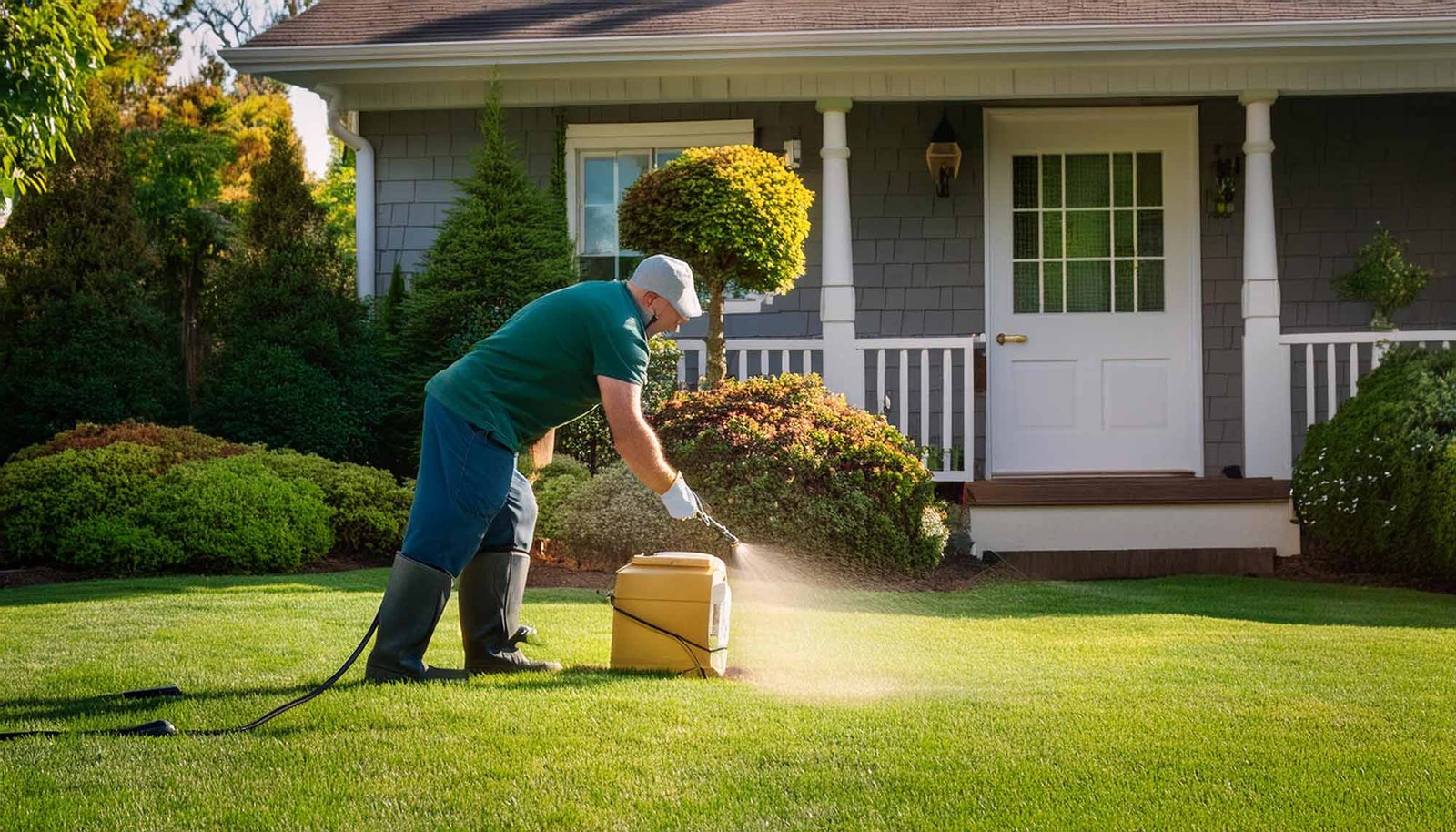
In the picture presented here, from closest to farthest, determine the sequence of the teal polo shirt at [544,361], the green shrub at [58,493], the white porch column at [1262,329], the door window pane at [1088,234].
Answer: the teal polo shirt at [544,361] < the green shrub at [58,493] < the white porch column at [1262,329] < the door window pane at [1088,234]

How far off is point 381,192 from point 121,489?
359 cm

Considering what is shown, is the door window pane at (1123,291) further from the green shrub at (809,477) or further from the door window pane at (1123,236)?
the green shrub at (809,477)

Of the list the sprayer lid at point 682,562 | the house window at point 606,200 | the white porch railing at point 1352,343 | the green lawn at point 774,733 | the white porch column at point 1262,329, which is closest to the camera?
the green lawn at point 774,733

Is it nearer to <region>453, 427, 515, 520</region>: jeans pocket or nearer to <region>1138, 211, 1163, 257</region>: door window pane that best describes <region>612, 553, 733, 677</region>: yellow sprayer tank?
<region>453, 427, 515, 520</region>: jeans pocket

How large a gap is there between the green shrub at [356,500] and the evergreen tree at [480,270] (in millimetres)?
989

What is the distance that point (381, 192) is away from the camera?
11.0m

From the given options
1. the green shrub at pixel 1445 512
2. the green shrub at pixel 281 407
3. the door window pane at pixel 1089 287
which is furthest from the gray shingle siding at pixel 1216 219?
the green shrub at pixel 1445 512

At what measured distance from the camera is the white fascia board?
9.32 m

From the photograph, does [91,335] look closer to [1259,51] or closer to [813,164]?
[813,164]

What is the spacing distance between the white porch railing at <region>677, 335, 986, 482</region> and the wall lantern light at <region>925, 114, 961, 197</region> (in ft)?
3.95

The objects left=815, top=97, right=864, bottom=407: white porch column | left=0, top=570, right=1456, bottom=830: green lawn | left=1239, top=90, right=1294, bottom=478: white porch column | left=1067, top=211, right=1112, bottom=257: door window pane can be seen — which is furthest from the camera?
left=1067, top=211, right=1112, bottom=257: door window pane

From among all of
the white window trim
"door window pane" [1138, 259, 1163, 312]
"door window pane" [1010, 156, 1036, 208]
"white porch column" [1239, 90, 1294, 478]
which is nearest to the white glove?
"white porch column" [1239, 90, 1294, 478]

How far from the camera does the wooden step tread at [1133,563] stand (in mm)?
8812

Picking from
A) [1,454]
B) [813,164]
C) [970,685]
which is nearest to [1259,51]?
[813,164]
